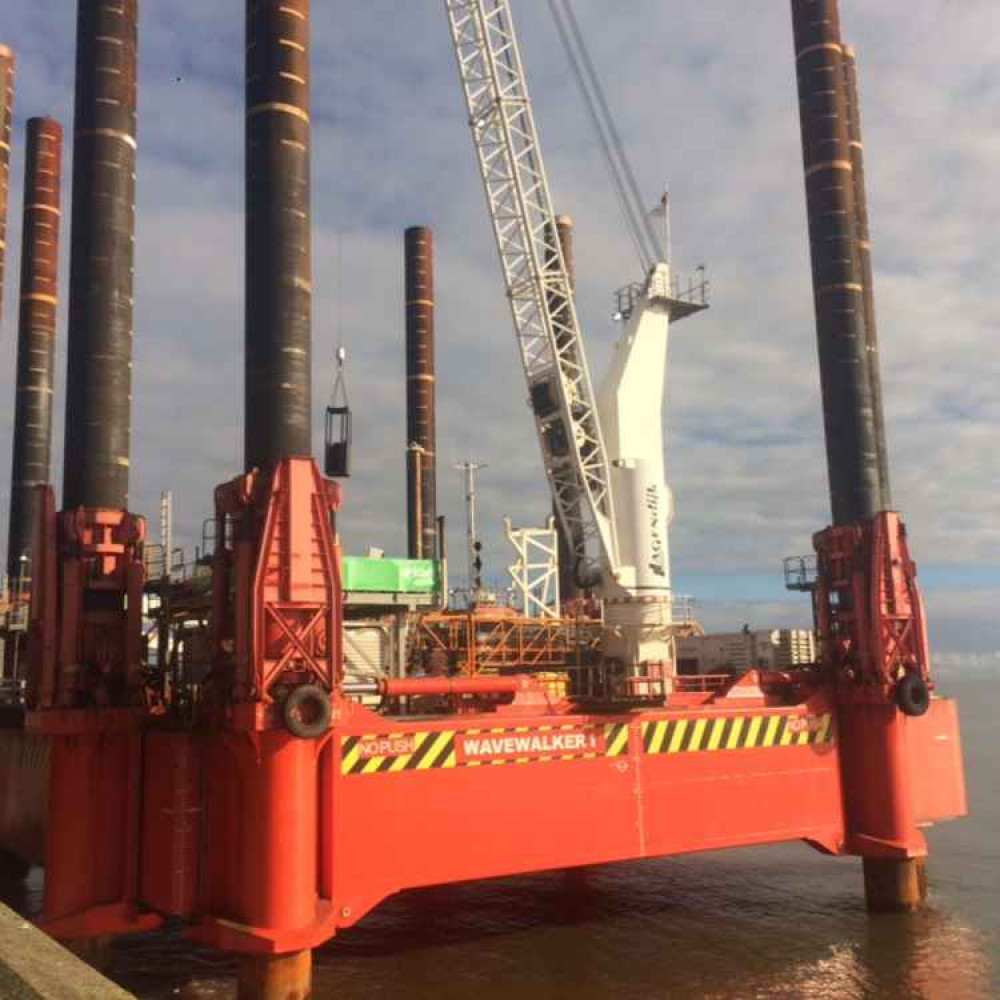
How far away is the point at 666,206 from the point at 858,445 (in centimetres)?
1633

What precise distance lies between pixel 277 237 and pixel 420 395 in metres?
37.9

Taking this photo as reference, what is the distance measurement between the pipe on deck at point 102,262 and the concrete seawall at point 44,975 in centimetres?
1113

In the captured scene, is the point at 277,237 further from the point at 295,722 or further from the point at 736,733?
the point at 736,733

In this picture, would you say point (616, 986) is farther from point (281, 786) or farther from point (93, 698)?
point (93, 698)

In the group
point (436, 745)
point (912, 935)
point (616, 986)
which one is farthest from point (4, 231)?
point (912, 935)

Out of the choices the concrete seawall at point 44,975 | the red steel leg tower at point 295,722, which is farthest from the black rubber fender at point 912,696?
the concrete seawall at point 44,975

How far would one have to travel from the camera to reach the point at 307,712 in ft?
43.4

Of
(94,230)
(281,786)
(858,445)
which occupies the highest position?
(94,230)

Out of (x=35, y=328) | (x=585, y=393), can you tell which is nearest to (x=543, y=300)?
(x=585, y=393)

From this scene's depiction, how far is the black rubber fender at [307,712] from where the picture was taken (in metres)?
13.0

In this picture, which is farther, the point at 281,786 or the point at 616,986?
the point at 616,986

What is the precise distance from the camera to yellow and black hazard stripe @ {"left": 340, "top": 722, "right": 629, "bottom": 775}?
46.2ft

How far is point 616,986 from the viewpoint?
50.1ft

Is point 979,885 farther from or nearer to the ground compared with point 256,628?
nearer to the ground
